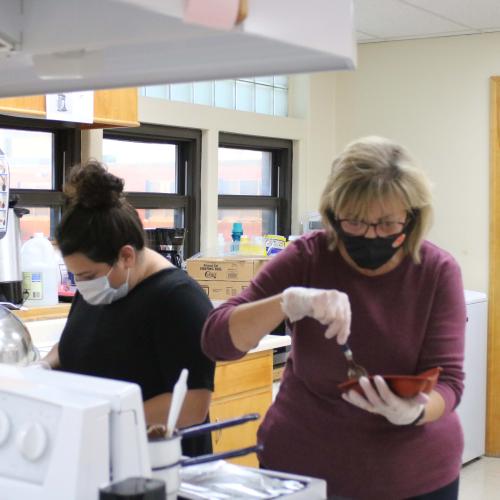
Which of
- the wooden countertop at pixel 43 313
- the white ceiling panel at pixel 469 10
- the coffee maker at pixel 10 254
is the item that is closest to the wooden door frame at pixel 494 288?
the white ceiling panel at pixel 469 10

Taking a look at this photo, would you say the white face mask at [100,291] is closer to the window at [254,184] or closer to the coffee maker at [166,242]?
the coffee maker at [166,242]

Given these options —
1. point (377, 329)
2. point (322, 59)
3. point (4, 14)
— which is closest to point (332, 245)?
point (377, 329)

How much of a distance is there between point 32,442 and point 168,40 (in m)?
0.55

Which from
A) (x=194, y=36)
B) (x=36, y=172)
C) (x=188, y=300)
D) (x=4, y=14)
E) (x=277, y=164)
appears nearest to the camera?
(x=194, y=36)

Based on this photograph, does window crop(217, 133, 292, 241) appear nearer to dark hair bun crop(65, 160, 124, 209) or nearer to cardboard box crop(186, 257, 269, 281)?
cardboard box crop(186, 257, 269, 281)

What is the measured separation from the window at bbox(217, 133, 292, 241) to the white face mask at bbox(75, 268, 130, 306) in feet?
9.53

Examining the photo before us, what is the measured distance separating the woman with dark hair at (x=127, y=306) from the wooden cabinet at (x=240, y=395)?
137 cm

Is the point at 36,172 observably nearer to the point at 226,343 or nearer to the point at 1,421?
the point at 226,343

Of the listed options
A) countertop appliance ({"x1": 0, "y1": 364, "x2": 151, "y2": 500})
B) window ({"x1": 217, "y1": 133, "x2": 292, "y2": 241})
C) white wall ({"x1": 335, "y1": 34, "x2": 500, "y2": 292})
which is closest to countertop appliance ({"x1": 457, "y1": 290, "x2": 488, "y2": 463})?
white wall ({"x1": 335, "y1": 34, "x2": 500, "y2": 292})

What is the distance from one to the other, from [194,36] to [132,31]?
3.3 inches

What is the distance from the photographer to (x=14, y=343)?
1.98m

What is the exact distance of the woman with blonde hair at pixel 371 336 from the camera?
166 centimetres

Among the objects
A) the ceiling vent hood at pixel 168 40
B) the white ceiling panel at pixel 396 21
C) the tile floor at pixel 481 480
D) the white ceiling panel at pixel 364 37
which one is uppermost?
the white ceiling panel at pixel 364 37

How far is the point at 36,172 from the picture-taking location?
3893mm
